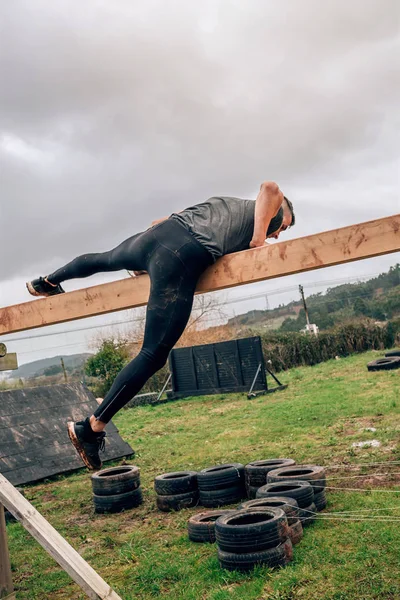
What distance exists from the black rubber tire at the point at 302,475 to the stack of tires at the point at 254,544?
3.21ft

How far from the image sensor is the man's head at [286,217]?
3.43m

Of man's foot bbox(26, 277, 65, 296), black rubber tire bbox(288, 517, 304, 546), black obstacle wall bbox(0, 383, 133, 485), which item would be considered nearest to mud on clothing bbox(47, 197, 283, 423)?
man's foot bbox(26, 277, 65, 296)

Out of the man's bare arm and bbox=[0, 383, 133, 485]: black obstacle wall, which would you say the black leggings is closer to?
the man's bare arm

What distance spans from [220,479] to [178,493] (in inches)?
16.4

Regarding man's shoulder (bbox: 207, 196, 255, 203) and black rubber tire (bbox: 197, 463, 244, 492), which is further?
black rubber tire (bbox: 197, 463, 244, 492)

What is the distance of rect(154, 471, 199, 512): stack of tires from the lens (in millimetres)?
5078

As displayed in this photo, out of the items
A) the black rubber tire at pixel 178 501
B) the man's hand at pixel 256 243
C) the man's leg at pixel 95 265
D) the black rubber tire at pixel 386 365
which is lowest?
the black rubber tire at pixel 386 365

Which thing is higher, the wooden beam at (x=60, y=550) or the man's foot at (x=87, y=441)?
the man's foot at (x=87, y=441)

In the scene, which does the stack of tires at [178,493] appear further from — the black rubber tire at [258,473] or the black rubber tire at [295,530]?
the black rubber tire at [295,530]

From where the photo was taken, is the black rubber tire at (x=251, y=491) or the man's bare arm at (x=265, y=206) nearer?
the man's bare arm at (x=265, y=206)

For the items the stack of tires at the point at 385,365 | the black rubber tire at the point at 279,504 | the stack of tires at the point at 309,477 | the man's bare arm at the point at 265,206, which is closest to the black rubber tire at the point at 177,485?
the stack of tires at the point at 309,477

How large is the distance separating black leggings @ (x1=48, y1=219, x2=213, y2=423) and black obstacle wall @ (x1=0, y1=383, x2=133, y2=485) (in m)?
3.99

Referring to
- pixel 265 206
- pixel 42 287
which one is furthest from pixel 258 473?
pixel 265 206

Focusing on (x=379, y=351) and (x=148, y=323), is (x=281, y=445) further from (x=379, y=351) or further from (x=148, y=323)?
(x=379, y=351)
